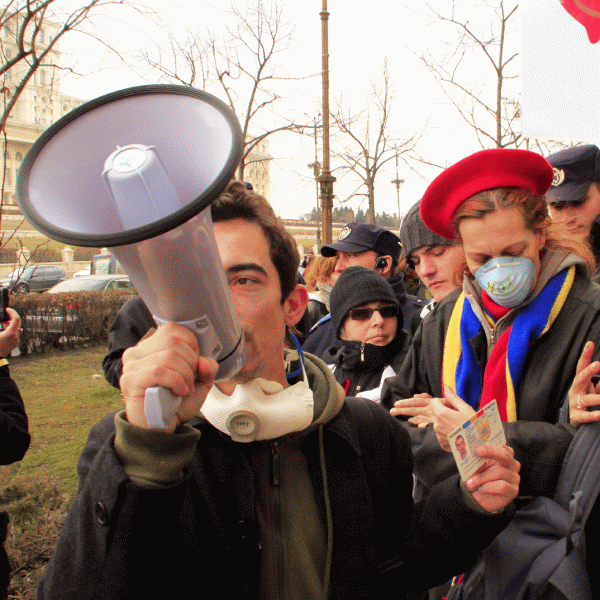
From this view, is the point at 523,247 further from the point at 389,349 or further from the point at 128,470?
the point at 128,470

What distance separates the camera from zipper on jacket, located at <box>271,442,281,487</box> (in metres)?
1.25

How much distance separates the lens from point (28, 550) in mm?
3252

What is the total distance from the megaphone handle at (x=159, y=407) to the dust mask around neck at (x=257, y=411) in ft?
1.03

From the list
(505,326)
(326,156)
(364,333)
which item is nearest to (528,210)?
(505,326)

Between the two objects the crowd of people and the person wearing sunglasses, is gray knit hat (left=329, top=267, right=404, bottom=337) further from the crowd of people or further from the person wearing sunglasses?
the crowd of people

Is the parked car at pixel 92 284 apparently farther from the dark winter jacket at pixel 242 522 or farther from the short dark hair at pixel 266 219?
the dark winter jacket at pixel 242 522

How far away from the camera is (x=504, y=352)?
5.74ft

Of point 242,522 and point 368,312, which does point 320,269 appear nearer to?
point 368,312

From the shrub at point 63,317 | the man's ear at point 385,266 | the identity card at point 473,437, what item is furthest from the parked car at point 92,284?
the identity card at point 473,437

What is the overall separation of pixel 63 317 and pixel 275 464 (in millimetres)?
10625

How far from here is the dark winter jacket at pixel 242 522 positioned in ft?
3.03

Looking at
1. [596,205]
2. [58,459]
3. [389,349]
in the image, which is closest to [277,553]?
[389,349]

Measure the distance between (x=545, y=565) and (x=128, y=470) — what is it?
1.06 metres

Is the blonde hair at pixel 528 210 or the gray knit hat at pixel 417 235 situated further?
the gray knit hat at pixel 417 235
